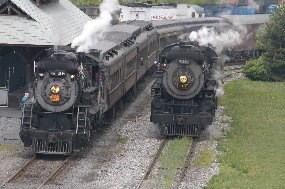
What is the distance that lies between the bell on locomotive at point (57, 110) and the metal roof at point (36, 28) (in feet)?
21.2

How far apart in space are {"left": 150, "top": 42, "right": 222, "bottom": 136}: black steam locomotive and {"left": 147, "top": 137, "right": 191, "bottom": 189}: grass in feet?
1.97

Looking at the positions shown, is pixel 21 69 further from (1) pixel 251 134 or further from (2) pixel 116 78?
(1) pixel 251 134

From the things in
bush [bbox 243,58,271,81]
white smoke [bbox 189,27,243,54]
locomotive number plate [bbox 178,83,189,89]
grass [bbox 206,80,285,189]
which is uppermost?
white smoke [bbox 189,27,243,54]

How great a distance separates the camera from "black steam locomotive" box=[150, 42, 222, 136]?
20938 millimetres

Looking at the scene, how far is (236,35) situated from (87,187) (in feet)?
77.9

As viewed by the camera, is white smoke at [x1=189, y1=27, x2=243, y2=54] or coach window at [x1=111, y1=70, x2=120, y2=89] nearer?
coach window at [x1=111, y1=70, x2=120, y2=89]

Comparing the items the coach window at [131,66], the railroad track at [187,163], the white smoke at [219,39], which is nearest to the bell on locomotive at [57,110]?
the railroad track at [187,163]

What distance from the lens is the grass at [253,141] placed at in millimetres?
16953

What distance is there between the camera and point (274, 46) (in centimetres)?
3575

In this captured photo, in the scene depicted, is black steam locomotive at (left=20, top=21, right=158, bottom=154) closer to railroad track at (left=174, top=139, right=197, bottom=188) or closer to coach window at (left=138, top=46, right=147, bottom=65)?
railroad track at (left=174, top=139, right=197, bottom=188)

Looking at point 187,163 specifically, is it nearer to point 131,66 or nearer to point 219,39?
point 131,66

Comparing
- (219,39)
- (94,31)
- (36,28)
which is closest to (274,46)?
(219,39)

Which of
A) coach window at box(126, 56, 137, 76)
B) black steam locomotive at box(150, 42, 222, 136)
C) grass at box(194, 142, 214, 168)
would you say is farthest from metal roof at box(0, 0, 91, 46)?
grass at box(194, 142, 214, 168)

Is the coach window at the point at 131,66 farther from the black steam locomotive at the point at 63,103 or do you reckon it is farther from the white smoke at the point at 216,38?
the black steam locomotive at the point at 63,103
